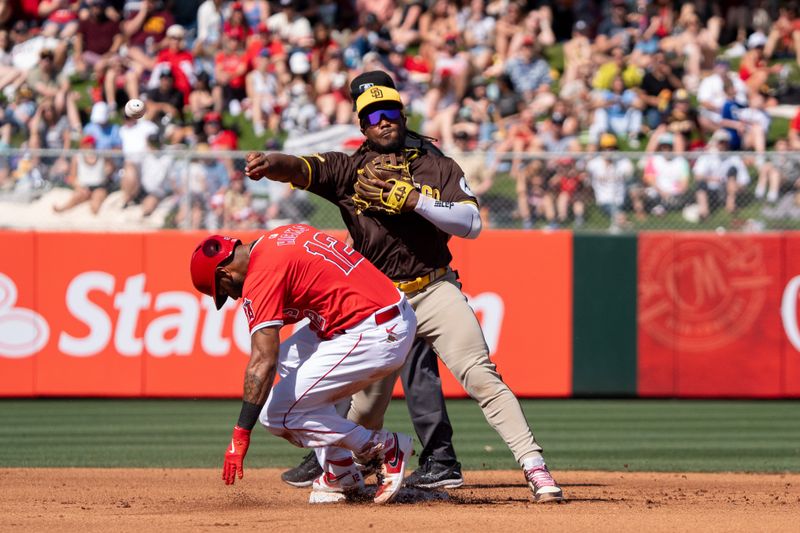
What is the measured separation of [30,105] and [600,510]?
1245 centimetres

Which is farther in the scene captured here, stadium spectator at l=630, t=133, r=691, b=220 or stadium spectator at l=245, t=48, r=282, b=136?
stadium spectator at l=245, t=48, r=282, b=136

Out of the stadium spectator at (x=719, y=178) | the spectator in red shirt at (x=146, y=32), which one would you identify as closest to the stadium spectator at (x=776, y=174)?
the stadium spectator at (x=719, y=178)

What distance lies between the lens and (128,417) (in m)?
12.3

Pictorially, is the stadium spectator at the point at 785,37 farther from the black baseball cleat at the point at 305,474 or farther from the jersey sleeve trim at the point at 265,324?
the jersey sleeve trim at the point at 265,324

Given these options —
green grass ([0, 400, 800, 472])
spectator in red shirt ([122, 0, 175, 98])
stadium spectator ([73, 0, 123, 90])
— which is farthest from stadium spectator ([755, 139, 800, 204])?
stadium spectator ([73, 0, 123, 90])

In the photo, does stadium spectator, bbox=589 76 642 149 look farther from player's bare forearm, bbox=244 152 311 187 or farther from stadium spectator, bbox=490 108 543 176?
player's bare forearm, bbox=244 152 311 187

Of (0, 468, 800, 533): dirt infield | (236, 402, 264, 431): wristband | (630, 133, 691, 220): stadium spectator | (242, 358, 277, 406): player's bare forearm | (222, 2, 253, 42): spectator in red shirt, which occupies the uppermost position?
(222, 2, 253, 42): spectator in red shirt

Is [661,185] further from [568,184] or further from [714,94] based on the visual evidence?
[714,94]

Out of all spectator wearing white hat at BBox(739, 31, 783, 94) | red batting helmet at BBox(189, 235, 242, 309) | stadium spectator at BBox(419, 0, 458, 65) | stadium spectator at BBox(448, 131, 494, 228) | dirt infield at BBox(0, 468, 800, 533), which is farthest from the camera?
stadium spectator at BBox(419, 0, 458, 65)

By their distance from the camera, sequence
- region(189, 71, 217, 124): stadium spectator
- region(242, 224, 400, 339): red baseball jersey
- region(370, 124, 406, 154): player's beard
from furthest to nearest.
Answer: region(189, 71, 217, 124): stadium spectator
region(370, 124, 406, 154): player's beard
region(242, 224, 400, 339): red baseball jersey

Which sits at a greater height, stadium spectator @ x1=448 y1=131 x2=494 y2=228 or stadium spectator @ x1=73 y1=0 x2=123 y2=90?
stadium spectator @ x1=73 y1=0 x2=123 y2=90

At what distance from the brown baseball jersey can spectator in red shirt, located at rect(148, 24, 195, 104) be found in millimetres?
10915

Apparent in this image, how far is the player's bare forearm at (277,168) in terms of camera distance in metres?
6.64

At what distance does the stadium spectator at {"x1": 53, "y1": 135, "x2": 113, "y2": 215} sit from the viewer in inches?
529
